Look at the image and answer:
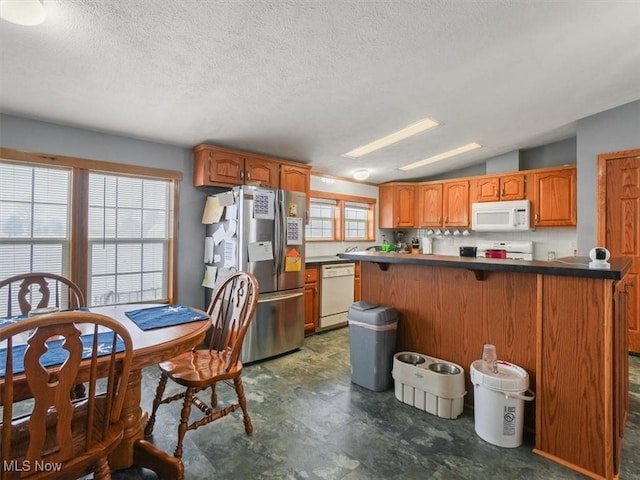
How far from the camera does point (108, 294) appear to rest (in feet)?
10.4

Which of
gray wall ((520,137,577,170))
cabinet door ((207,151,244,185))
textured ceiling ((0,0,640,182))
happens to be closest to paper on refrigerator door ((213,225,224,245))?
cabinet door ((207,151,244,185))

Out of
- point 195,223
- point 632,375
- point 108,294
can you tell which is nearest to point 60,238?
point 108,294

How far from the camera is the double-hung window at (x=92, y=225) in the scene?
270cm

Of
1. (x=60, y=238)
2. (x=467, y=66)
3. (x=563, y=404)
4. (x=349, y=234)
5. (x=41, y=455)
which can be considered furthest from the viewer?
(x=349, y=234)

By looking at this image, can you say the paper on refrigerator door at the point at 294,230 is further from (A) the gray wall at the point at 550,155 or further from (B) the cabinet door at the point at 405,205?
(A) the gray wall at the point at 550,155

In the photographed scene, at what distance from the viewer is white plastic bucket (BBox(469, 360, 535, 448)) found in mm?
1910

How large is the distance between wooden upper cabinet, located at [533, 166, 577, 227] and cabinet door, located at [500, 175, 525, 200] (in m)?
0.17

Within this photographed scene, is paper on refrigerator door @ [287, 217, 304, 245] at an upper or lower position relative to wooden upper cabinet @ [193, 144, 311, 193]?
lower

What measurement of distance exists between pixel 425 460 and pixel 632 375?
2579 millimetres

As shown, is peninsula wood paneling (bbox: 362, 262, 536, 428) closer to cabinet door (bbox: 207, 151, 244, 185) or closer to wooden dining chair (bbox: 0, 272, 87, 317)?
cabinet door (bbox: 207, 151, 244, 185)

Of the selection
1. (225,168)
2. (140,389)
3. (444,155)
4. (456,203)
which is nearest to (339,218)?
(444,155)

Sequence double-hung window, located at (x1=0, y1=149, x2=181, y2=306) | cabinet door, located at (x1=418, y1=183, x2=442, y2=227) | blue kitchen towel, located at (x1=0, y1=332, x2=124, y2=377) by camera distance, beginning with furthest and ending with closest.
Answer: cabinet door, located at (x1=418, y1=183, x2=442, y2=227) → double-hung window, located at (x1=0, y1=149, x2=181, y2=306) → blue kitchen towel, located at (x1=0, y1=332, x2=124, y2=377)

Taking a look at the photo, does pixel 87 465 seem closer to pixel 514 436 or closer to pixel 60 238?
pixel 514 436

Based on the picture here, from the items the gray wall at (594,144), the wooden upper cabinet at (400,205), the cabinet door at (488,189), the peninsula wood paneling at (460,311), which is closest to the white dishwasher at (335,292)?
the peninsula wood paneling at (460,311)
